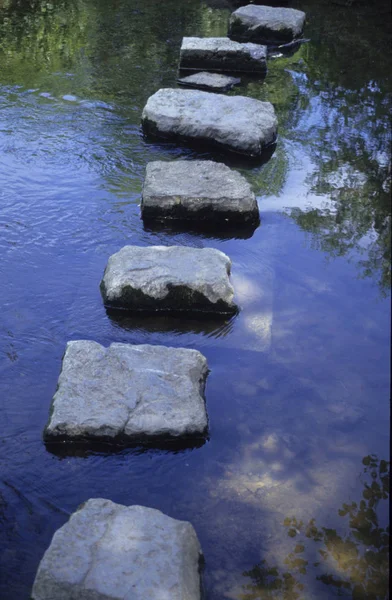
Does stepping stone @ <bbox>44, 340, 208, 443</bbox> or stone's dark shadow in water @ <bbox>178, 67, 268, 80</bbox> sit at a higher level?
stepping stone @ <bbox>44, 340, 208, 443</bbox>

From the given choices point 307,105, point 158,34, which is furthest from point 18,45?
point 307,105

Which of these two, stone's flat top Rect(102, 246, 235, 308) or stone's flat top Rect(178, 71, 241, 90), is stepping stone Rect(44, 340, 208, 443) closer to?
stone's flat top Rect(102, 246, 235, 308)

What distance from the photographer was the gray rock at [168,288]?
3736 mm

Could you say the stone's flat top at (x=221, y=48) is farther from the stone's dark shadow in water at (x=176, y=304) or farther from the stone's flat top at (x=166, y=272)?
the stone's dark shadow in water at (x=176, y=304)

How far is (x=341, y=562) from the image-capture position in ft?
8.21

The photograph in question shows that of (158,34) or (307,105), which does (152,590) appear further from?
(158,34)

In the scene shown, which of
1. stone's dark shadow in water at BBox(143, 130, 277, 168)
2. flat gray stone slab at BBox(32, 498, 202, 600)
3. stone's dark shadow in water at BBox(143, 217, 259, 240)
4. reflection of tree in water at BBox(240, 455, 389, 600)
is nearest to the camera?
flat gray stone slab at BBox(32, 498, 202, 600)

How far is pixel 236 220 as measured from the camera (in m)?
4.61

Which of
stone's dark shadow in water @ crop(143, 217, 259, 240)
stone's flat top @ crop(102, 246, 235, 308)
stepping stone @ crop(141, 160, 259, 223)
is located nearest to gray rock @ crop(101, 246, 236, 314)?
stone's flat top @ crop(102, 246, 235, 308)

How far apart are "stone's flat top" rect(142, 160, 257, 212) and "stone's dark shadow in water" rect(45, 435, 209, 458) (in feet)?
6.49

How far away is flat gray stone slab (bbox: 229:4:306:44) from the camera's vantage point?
27.3ft

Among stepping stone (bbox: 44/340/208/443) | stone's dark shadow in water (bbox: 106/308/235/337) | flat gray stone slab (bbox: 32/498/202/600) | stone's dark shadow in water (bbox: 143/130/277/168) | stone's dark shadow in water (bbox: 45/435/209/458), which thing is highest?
flat gray stone slab (bbox: 32/498/202/600)

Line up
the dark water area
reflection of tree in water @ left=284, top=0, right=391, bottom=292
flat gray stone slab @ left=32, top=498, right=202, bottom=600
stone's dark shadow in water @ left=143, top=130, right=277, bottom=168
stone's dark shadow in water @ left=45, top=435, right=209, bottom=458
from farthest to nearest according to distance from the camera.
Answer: stone's dark shadow in water @ left=143, top=130, right=277, bottom=168 → reflection of tree in water @ left=284, top=0, right=391, bottom=292 → stone's dark shadow in water @ left=45, top=435, right=209, bottom=458 → the dark water area → flat gray stone slab @ left=32, top=498, right=202, bottom=600

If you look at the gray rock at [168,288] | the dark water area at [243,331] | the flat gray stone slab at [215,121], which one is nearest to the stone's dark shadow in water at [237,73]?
the dark water area at [243,331]
